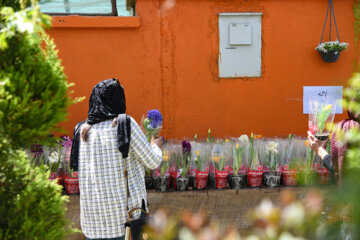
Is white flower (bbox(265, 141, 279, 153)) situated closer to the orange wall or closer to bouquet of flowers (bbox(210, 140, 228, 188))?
bouquet of flowers (bbox(210, 140, 228, 188))

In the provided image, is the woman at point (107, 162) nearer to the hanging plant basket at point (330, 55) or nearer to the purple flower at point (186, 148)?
the purple flower at point (186, 148)

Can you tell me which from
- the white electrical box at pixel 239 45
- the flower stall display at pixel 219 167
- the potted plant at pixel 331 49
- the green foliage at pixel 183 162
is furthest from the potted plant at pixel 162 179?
the potted plant at pixel 331 49

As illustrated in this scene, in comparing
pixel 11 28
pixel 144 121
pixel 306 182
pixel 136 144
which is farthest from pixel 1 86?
pixel 144 121

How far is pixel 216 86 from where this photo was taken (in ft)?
15.0

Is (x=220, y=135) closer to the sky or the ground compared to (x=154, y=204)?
closer to the sky

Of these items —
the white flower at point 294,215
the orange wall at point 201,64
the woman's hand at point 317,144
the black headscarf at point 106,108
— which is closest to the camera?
→ the white flower at point 294,215

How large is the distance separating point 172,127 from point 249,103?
932 millimetres

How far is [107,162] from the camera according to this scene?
2332mm

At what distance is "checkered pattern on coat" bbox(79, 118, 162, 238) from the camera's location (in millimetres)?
2328

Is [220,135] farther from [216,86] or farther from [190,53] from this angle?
[190,53]

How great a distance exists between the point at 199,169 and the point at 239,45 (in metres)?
1.71

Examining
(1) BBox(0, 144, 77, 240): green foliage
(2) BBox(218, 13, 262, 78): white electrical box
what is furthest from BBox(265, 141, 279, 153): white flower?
(1) BBox(0, 144, 77, 240): green foliage

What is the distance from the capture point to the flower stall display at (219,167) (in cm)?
348

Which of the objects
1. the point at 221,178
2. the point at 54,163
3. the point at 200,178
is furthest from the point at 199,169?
the point at 54,163
